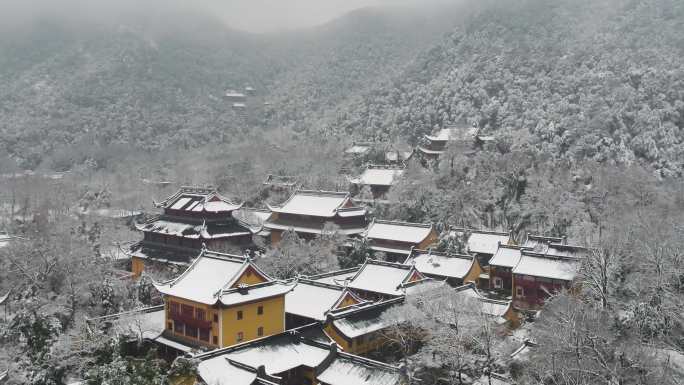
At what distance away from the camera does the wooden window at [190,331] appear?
27.5 metres

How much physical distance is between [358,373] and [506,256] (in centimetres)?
2013

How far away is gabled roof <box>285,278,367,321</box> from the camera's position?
101 feet

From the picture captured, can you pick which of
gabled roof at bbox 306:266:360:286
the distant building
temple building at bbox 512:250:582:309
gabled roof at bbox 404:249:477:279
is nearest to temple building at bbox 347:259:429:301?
gabled roof at bbox 306:266:360:286

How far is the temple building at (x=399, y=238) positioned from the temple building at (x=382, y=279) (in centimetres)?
793

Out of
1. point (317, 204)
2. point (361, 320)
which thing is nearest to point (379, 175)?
point (317, 204)

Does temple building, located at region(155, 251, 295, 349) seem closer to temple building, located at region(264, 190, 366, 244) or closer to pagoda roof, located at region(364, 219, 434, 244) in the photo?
pagoda roof, located at region(364, 219, 434, 244)

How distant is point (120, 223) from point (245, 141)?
44.2 m

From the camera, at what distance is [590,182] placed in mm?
51938

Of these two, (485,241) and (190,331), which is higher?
(190,331)

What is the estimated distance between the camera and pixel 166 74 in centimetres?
12988

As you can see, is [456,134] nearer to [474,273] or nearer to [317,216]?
[317,216]

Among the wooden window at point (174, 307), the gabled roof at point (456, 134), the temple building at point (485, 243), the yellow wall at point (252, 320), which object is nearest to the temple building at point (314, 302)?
the yellow wall at point (252, 320)

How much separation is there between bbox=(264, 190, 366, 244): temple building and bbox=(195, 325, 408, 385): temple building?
23013 millimetres

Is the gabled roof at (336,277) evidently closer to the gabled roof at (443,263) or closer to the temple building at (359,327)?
the gabled roof at (443,263)
